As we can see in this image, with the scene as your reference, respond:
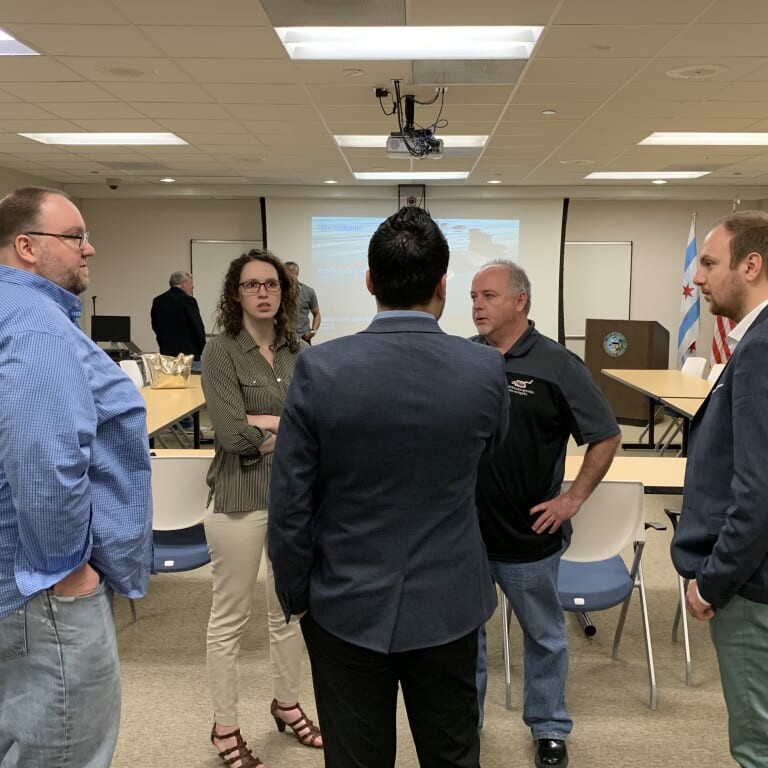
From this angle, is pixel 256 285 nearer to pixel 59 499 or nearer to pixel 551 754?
pixel 59 499

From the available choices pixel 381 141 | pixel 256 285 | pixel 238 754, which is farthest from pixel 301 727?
pixel 381 141

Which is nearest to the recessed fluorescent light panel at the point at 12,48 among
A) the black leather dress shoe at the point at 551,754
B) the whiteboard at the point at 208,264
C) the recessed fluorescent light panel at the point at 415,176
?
the black leather dress shoe at the point at 551,754

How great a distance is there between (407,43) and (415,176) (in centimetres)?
532

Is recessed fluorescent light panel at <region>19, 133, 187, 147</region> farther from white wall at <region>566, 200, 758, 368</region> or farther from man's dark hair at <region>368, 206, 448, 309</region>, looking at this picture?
white wall at <region>566, 200, 758, 368</region>

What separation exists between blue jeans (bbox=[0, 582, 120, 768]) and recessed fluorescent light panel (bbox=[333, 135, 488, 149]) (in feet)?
20.3

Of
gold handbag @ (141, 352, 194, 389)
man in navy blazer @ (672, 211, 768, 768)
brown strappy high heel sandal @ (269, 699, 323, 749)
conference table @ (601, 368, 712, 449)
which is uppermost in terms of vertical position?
man in navy blazer @ (672, 211, 768, 768)

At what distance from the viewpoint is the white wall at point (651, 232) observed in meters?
11.1

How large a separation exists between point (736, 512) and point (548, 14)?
308 centimetres

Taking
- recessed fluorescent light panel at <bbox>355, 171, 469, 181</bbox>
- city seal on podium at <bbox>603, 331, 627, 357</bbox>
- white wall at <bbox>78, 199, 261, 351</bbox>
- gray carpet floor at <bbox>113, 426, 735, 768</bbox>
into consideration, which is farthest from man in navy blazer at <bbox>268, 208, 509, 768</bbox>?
white wall at <bbox>78, 199, 261, 351</bbox>

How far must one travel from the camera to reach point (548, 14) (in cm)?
375

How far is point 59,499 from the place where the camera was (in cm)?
134

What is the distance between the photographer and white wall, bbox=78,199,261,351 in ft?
36.9

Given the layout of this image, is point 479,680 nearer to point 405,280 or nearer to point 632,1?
point 405,280

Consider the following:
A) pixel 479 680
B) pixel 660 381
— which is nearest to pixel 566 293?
pixel 660 381
